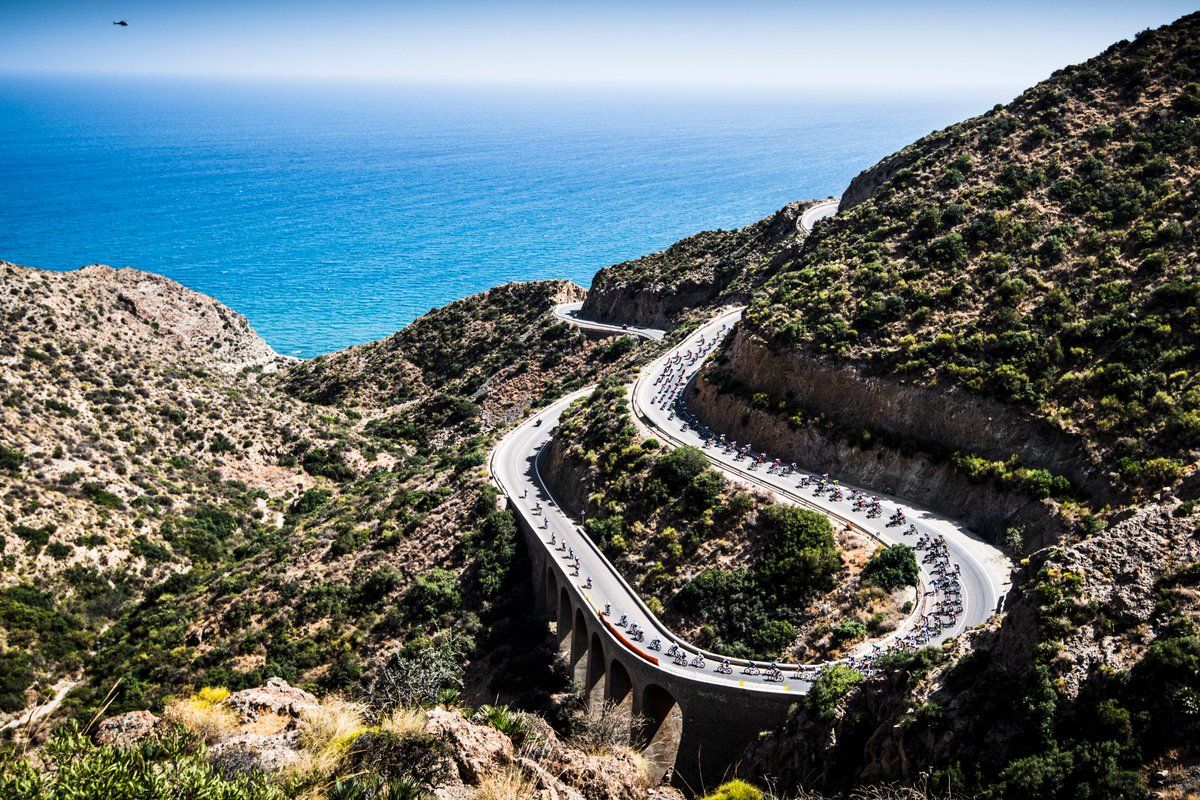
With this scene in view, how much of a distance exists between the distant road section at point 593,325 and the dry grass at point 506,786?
52.5 m

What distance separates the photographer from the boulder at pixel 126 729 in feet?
61.4

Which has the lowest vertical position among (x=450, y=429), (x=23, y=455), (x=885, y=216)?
(x=450, y=429)

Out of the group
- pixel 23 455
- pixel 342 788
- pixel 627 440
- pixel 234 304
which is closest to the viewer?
pixel 342 788

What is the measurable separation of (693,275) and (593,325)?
1079 centimetres

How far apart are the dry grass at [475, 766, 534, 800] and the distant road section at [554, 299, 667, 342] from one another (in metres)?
52.5

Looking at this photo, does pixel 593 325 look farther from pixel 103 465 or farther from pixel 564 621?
pixel 564 621

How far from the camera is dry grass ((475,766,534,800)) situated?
587 inches

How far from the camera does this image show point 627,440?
43.7 m

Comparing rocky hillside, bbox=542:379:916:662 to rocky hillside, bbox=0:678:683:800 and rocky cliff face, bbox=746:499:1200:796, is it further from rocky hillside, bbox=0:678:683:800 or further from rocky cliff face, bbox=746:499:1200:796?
rocky hillside, bbox=0:678:683:800

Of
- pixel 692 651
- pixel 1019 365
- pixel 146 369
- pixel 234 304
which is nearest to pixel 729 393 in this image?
pixel 1019 365

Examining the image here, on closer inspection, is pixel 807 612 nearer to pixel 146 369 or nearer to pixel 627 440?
pixel 627 440

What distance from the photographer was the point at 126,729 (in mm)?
19406

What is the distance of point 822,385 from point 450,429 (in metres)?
39.7

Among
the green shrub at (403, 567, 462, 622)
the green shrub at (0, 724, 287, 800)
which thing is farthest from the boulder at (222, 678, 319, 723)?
the green shrub at (403, 567, 462, 622)
